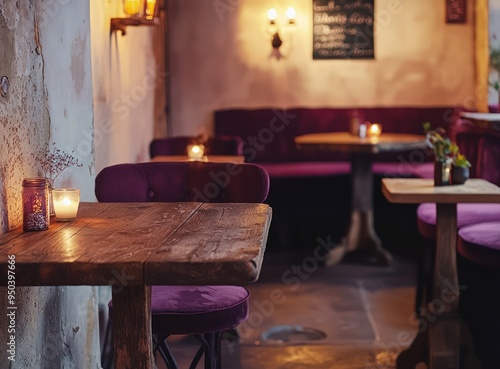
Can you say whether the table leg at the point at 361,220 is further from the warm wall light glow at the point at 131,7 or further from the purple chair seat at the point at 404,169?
the warm wall light glow at the point at 131,7

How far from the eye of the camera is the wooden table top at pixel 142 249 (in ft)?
5.84

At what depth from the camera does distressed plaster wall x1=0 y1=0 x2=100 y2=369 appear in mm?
2357

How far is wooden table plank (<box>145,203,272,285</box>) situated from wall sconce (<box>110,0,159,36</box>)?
2504 millimetres

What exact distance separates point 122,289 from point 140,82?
149 inches

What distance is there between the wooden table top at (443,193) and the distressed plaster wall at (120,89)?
1.56m

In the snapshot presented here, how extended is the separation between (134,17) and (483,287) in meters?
2.41

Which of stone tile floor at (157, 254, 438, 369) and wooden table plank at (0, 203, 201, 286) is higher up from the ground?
wooden table plank at (0, 203, 201, 286)

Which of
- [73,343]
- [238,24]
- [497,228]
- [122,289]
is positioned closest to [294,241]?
[238,24]

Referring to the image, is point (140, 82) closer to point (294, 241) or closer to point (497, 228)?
point (294, 241)

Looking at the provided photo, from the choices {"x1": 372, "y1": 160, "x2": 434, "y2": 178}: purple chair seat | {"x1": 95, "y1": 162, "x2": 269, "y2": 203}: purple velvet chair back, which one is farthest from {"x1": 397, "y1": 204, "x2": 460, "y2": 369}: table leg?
{"x1": 372, "y1": 160, "x2": 434, "y2": 178}: purple chair seat

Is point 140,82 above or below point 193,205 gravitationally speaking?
above

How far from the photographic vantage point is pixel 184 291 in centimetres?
289

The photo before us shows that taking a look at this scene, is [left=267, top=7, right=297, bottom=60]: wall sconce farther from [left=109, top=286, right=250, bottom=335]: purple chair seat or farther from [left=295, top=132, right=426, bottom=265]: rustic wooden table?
[left=109, top=286, right=250, bottom=335]: purple chair seat

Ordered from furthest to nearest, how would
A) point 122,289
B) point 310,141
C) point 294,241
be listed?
point 294,241, point 310,141, point 122,289
